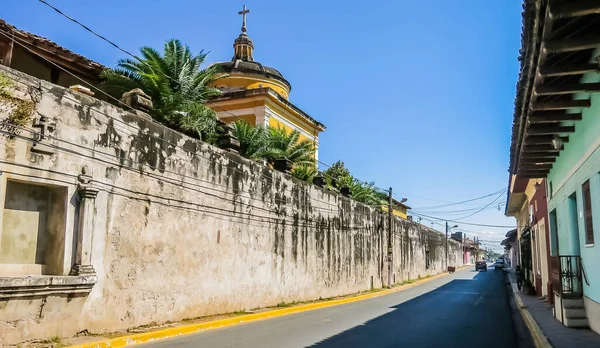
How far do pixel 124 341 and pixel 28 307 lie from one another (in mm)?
1730

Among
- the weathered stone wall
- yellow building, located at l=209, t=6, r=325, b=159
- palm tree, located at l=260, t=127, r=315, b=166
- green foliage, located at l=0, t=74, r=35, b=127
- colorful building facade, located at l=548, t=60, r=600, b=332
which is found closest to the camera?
green foliage, located at l=0, t=74, r=35, b=127

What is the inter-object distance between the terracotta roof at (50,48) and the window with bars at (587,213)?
12.5 metres

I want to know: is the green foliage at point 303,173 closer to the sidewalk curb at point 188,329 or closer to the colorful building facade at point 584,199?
the sidewalk curb at point 188,329

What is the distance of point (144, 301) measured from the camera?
10.8 m

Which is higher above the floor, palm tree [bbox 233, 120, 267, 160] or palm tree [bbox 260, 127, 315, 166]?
palm tree [bbox 260, 127, 315, 166]

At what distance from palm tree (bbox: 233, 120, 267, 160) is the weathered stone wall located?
162 centimetres

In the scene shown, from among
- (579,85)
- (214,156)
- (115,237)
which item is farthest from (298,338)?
(579,85)

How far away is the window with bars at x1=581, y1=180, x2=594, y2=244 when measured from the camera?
30.6 ft

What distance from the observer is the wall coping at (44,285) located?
25.5ft

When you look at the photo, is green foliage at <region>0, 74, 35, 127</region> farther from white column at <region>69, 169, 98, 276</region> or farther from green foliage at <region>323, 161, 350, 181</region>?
green foliage at <region>323, 161, 350, 181</region>

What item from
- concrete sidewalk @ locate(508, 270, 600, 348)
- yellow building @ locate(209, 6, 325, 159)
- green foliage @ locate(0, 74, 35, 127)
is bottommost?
concrete sidewalk @ locate(508, 270, 600, 348)

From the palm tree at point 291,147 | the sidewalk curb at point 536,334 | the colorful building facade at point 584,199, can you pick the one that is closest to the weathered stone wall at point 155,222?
the palm tree at point 291,147

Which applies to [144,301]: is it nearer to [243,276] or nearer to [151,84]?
[243,276]

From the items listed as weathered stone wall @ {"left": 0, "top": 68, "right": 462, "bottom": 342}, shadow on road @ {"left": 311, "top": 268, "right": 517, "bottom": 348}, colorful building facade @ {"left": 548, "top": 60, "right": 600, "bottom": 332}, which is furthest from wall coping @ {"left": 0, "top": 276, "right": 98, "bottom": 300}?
colorful building facade @ {"left": 548, "top": 60, "right": 600, "bottom": 332}
